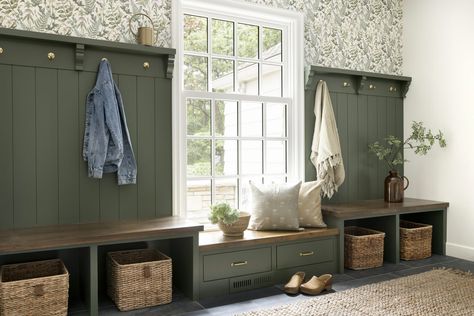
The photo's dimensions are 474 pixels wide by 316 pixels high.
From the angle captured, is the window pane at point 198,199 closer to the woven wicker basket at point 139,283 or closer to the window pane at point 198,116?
the window pane at point 198,116

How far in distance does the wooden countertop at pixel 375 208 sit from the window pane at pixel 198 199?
107cm

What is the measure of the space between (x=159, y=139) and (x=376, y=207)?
212cm

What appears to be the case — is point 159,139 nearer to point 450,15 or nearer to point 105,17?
point 105,17

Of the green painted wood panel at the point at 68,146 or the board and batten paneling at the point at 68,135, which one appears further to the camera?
the green painted wood panel at the point at 68,146

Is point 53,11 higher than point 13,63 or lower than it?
higher

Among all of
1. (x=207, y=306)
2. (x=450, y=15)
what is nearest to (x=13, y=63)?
(x=207, y=306)

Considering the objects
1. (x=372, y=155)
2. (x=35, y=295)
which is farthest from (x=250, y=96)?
(x=35, y=295)

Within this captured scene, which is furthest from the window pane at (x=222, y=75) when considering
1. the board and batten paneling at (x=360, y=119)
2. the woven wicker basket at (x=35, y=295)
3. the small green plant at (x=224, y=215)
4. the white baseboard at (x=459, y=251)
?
the white baseboard at (x=459, y=251)

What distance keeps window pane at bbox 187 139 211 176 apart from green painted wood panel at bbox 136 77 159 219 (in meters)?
0.37

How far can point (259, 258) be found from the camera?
133 inches

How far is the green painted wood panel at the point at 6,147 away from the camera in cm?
300

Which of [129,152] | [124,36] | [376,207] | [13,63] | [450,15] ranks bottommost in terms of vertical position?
[376,207]

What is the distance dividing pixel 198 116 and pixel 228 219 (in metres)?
1.01

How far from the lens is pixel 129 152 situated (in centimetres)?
334
